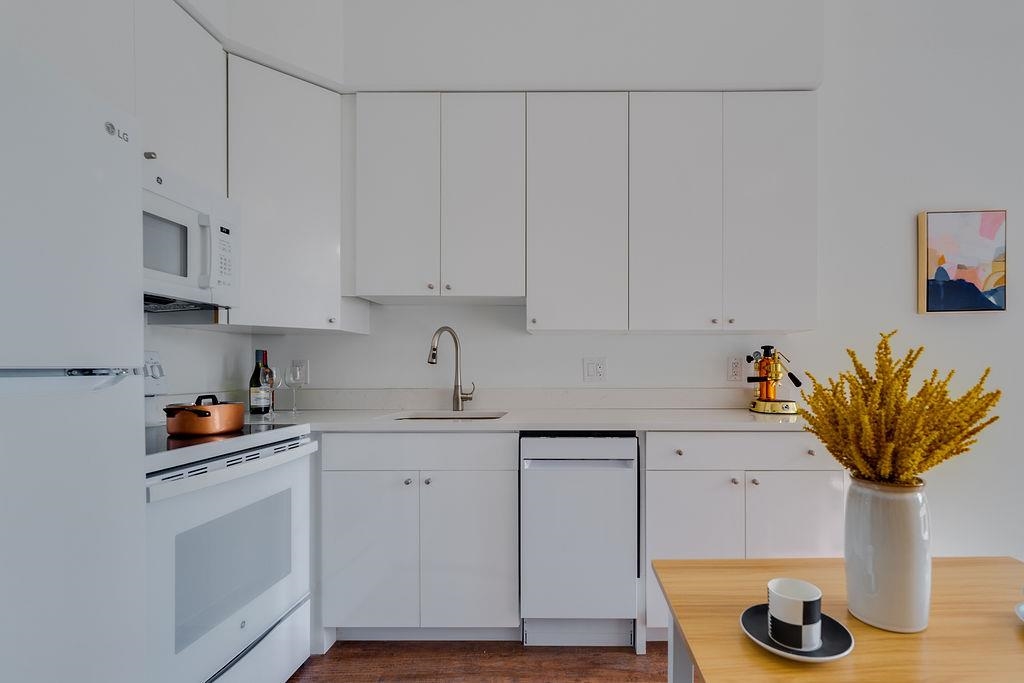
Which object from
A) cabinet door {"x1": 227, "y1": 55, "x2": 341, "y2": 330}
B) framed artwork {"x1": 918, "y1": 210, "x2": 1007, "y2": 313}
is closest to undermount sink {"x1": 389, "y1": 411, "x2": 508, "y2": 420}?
cabinet door {"x1": 227, "y1": 55, "x2": 341, "y2": 330}

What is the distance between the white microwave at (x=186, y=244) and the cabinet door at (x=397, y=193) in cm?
63

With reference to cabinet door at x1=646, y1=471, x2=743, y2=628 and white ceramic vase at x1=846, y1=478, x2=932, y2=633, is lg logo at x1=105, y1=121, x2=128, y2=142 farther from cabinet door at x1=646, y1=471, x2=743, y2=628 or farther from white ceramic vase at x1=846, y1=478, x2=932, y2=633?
cabinet door at x1=646, y1=471, x2=743, y2=628

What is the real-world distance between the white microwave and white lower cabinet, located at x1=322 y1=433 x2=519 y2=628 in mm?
731

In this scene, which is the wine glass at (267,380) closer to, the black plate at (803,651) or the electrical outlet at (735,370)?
the black plate at (803,651)

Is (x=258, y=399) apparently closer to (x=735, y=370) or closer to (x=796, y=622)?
(x=796, y=622)

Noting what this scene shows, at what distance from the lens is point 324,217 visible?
84.0 inches

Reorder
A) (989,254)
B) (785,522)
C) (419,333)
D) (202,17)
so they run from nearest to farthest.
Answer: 1. (202,17)
2. (785,522)
3. (989,254)
4. (419,333)

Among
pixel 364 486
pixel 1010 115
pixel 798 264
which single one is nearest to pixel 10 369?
pixel 364 486

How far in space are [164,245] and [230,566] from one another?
950mm

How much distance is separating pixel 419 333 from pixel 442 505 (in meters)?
0.94

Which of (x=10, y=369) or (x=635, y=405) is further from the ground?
(x=10, y=369)

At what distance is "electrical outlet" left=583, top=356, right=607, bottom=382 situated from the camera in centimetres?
249

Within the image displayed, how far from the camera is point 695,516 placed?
1.92 metres

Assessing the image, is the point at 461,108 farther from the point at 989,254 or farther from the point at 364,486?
the point at 989,254
